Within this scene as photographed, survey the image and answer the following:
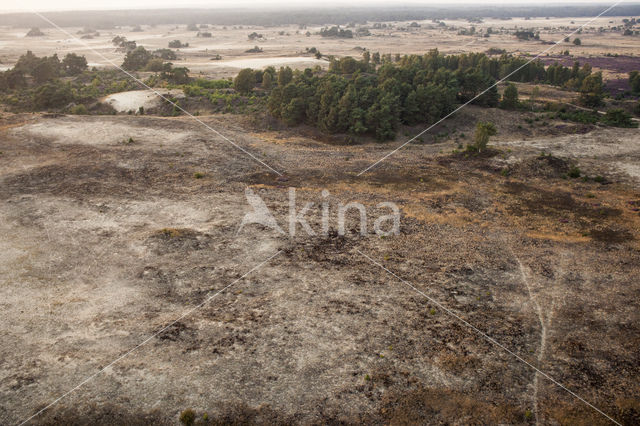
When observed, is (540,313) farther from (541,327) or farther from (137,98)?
(137,98)

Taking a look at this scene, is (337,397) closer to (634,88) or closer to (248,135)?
(248,135)

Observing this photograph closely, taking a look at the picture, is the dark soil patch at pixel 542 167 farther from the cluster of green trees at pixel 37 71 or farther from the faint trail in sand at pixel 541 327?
the cluster of green trees at pixel 37 71

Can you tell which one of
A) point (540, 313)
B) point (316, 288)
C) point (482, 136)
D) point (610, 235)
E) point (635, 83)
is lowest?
point (540, 313)

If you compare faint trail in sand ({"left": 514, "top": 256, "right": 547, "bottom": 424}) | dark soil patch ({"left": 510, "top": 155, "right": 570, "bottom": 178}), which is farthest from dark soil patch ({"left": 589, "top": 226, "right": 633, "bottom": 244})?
dark soil patch ({"left": 510, "top": 155, "right": 570, "bottom": 178})

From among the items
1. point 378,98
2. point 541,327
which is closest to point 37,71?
point 378,98

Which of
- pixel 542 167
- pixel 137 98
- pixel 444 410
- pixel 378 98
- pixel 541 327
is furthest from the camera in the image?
pixel 137 98

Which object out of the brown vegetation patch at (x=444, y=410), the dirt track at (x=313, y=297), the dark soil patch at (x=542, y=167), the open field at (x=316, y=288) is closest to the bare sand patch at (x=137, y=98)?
the open field at (x=316, y=288)

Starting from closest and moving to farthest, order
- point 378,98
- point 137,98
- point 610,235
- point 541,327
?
1. point 541,327
2. point 610,235
3. point 378,98
4. point 137,98

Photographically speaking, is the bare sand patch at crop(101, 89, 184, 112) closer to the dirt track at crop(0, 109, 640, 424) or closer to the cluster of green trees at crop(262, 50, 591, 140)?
the cluster of green trees at crop(262, 50, 591, 140)
